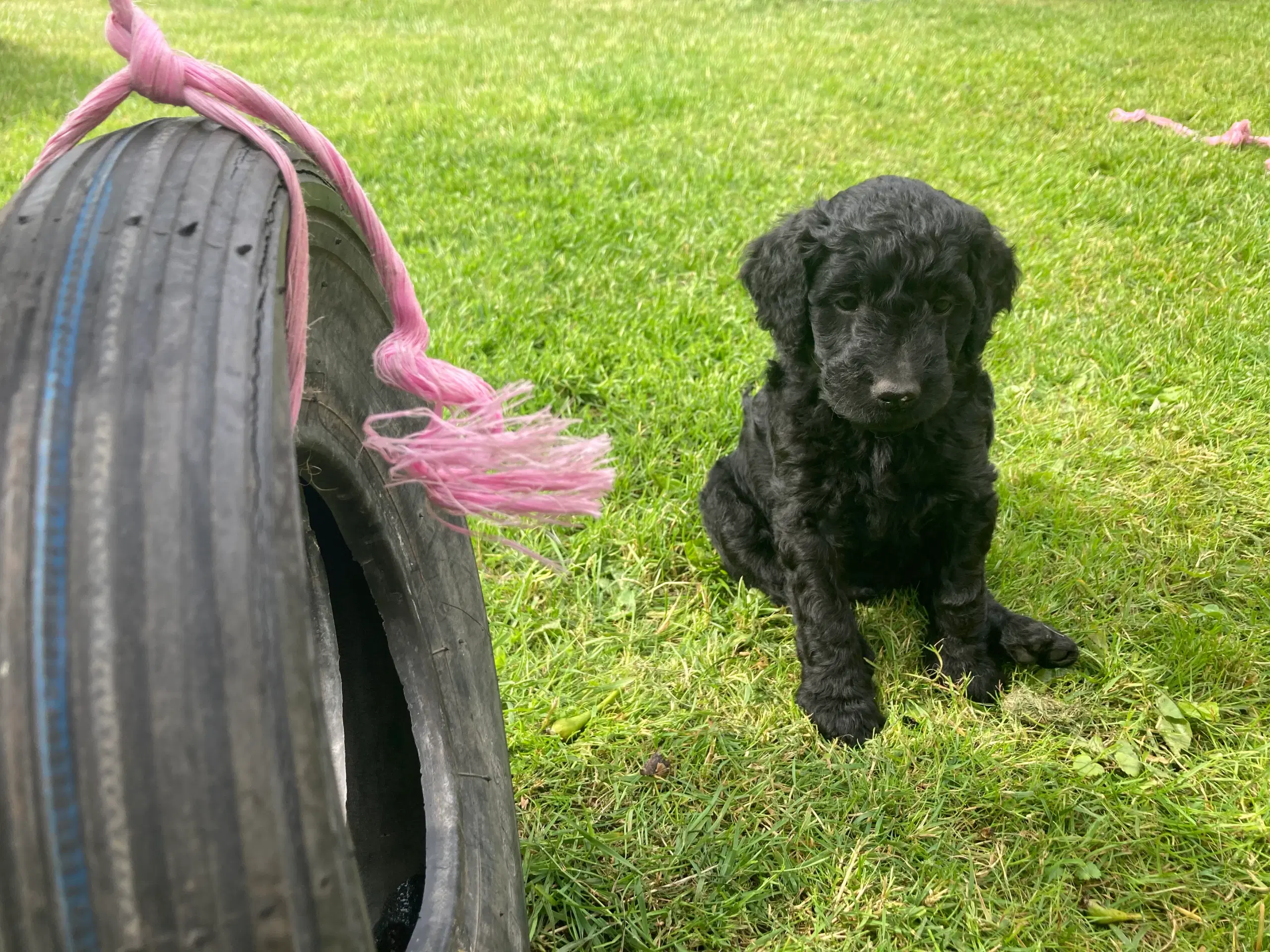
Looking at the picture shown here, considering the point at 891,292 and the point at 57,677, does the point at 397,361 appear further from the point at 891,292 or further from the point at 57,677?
the point at 891,292

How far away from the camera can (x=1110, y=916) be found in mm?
2105

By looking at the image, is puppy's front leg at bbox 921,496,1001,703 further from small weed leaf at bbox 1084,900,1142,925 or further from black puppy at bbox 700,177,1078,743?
small weed leaf at bbox 1084,900,1142,925

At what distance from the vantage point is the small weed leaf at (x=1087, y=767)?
2.47m

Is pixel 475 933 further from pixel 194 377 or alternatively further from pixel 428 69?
pixel 428 69

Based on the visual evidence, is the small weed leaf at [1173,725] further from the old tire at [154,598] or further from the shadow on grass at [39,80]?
the shadow on grass at [39,80]

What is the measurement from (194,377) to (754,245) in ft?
7.08

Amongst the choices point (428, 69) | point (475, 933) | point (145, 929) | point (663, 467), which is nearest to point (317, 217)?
point (145, 929)

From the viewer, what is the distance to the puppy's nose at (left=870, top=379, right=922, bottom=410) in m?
2.35

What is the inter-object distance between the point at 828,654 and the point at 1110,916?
86 cm

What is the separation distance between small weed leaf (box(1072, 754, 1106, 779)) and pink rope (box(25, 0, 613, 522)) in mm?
1599

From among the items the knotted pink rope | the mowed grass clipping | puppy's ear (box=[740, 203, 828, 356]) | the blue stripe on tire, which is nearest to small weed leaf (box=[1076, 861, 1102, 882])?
the mowed grass clipping

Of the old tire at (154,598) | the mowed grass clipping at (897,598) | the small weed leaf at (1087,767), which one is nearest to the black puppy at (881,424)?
the mowed grass clipping at (897,598)

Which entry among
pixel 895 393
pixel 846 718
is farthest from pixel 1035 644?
pixel 895 393

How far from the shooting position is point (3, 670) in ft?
2.78
